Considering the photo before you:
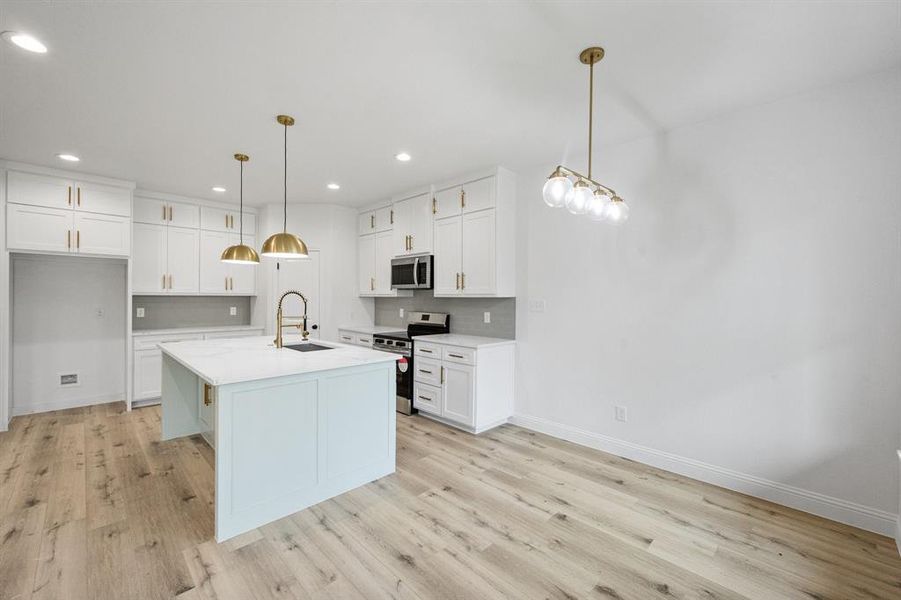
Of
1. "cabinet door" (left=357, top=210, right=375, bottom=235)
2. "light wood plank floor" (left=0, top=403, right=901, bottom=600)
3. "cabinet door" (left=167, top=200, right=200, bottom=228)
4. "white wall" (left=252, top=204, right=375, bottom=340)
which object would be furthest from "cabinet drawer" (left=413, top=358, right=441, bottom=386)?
"cabinet door" (left=167, top=200, right=200, bottom=228)

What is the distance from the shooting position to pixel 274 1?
5.72 ft

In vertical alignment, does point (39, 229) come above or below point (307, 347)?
above

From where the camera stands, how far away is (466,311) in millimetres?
4559

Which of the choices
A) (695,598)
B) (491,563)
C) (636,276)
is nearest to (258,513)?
(491,563)

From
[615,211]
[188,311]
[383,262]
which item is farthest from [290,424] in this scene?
[188,311]

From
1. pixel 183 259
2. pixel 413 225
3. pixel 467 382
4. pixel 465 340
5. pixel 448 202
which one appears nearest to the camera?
pixel 467 382

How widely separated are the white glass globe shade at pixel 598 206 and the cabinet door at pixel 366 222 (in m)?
3.66

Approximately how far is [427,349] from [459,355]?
18.1 inches

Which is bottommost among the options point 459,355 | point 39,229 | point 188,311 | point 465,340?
point 459,355

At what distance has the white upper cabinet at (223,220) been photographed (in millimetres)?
5164

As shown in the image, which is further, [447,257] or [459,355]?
[447,257]

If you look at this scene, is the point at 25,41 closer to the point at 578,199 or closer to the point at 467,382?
the point at 578,199

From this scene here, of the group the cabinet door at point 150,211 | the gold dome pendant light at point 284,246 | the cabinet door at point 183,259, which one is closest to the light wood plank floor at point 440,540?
the gold dome pendant light at point 284,246

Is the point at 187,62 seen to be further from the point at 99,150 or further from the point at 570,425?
the point at 570,425
